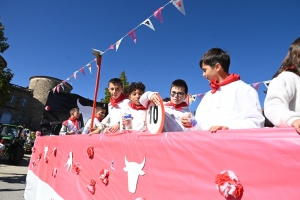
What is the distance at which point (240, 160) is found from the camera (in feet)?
2.99

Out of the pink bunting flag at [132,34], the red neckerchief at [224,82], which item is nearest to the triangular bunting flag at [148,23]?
the pink bunting flag at [132,34]

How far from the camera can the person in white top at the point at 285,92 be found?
3.39ft

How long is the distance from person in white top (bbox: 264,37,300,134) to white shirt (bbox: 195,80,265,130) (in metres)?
0.32

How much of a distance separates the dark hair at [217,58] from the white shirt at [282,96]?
661 millimetres

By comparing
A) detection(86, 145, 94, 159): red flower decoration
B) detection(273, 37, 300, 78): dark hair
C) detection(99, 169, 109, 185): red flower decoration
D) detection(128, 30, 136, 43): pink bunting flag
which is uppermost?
detection(128, 30, 136, 43): pink bunting flag

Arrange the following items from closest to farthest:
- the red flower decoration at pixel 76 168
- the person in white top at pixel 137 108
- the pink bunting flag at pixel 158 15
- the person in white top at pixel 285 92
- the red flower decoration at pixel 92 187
A: the person in white top at pixel 285 92, the red flower decoration at pixel 92 187, the red flower decoration at pixel 76 168, the person in white top at pixel 137 108, the pink bunting flag at pixel 158 15

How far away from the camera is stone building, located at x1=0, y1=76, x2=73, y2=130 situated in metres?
34.6

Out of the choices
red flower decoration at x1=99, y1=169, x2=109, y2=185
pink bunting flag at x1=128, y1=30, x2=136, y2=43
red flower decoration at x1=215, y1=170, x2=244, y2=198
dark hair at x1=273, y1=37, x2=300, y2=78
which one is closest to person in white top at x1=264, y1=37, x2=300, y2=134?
dark hair at x1=273, y1=37, x2=300, y2=78

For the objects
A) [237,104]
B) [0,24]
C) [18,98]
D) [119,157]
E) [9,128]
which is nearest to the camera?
[237,104]

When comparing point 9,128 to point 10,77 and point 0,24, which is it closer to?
point 10,77

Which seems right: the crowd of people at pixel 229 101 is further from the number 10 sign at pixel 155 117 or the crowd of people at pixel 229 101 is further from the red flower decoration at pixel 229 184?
the red flower decoration at pixel 229 184

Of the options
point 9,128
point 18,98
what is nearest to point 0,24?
point 9,128

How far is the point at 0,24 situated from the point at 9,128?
5728 mm

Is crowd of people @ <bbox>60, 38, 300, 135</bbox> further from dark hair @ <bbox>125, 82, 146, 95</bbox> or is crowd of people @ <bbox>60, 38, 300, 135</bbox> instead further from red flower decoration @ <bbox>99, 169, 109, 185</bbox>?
red flower decoration @ <bbox>99, 169, 109, 185</bbox>
